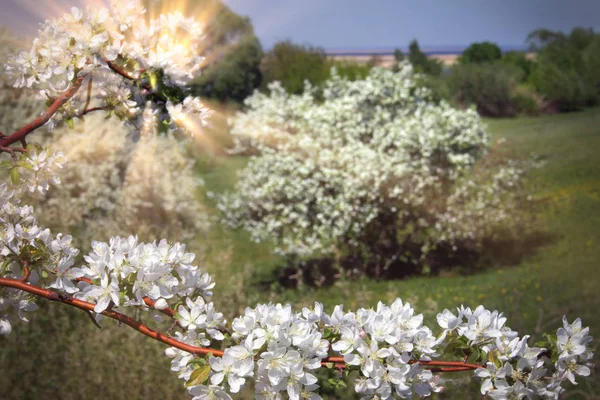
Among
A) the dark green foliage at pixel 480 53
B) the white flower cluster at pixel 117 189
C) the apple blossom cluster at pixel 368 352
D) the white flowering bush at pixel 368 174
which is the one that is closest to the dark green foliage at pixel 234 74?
the dark green foliage at pixel 480 53

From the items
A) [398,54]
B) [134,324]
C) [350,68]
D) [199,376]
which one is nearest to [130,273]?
[134,324]

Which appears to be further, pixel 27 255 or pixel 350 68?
pixel 350 68

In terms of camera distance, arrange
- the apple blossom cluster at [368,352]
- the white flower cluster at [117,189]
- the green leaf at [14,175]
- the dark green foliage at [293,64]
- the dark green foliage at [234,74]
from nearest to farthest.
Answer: the apple blossom cluster at [368,352]
the green leaf at [14,175]
the white flower cluster at [117,189]
the dark green foliage at [234,74]
the dark green foliage at [293,64]

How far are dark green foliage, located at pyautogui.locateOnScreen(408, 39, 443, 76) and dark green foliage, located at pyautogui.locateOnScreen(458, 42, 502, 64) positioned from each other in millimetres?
674

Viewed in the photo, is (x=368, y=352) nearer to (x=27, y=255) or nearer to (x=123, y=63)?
(x=27, y=255)

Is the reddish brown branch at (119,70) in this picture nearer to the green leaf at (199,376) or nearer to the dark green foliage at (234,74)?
the green leaf at (199,376)

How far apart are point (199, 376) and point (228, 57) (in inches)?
461

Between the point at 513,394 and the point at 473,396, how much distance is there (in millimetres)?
2041

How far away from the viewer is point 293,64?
1254 centimetres

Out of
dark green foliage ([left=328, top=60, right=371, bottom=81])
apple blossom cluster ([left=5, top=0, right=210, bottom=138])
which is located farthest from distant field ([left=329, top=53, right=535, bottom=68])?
apple blossom cluster ([left=5, top=0, right=210, bottom=138])

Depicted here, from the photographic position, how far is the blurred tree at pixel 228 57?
38.9 ft

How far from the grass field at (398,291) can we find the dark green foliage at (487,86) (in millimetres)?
521

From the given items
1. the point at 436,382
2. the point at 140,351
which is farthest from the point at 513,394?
the point at 140,351

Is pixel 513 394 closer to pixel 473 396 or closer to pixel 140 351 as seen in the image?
pixel 473 396
